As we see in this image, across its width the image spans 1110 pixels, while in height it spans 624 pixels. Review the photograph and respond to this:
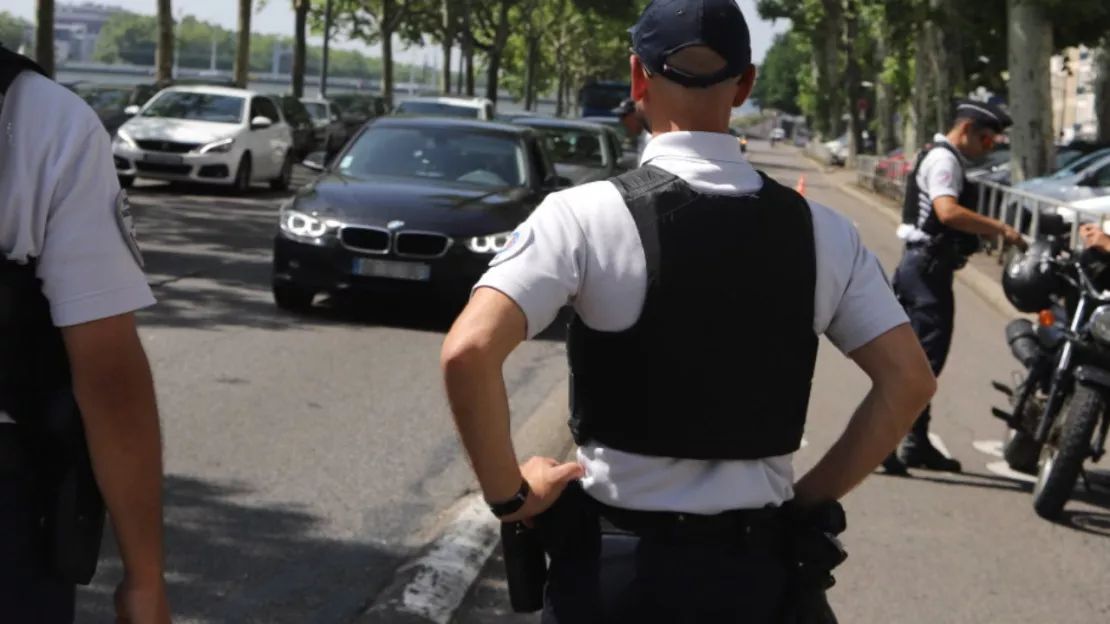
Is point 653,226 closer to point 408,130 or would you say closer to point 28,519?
point 28,519

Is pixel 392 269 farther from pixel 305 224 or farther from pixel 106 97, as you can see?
pixel 106 97

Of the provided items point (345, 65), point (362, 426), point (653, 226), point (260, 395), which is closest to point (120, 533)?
point (653, 226)

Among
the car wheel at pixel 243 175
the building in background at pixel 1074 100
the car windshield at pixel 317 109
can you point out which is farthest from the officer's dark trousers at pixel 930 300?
the building in background at pixel 1074 100

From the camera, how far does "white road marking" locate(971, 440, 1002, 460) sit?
8812 millimetres

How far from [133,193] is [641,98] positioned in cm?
2213

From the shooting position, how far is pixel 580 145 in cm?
1994

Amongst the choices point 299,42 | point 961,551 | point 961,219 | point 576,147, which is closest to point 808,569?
point 961,551

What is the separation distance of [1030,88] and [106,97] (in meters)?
16.4

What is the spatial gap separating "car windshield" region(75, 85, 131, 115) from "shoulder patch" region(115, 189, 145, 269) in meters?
28.4

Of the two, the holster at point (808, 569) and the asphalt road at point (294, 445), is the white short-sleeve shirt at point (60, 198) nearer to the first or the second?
the holster at point (808, 569)

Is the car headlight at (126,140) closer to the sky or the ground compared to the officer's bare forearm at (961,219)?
closer to the ground

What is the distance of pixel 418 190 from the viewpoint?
41.0ft

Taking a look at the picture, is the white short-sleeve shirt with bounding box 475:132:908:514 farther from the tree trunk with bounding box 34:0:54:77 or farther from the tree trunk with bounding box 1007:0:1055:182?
the tree trunk with bounding box 34:0:54:77

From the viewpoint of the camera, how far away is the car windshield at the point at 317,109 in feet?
139
